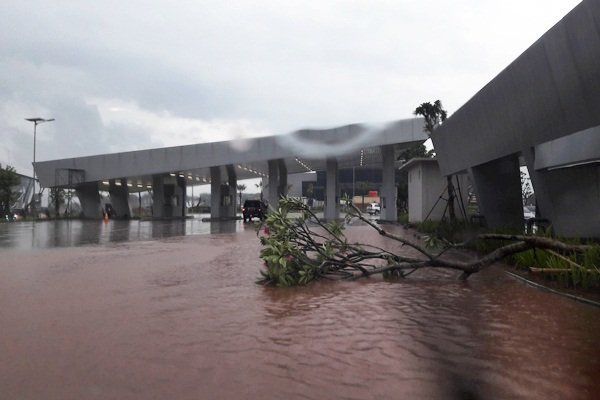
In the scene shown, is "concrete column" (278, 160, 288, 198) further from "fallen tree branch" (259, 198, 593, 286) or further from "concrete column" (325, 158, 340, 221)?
"fallen tree branch" (259, 198, 593, 286)

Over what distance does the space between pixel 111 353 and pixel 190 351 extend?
30.4 inches

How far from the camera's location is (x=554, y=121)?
11.1 meters

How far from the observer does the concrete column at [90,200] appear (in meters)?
49.7

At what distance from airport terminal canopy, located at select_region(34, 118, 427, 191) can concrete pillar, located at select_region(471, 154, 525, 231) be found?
17644 millimetres

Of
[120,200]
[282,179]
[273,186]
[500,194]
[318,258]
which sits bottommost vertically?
[318,258]

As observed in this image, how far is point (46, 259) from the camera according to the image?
13.6 metres

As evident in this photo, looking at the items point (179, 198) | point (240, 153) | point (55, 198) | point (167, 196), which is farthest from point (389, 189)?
point (55, 198)

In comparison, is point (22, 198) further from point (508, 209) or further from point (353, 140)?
point (508, 209)

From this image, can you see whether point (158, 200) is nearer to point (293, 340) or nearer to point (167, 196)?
point (167, 196)

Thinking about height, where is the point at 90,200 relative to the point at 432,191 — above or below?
above

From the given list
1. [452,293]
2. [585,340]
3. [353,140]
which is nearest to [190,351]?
[585,340]

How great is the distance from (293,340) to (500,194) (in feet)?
45.0

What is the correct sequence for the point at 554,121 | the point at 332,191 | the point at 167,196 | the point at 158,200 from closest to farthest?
the point at 554,121, the point at 332,191, the point at 158,200, the point at 167,196

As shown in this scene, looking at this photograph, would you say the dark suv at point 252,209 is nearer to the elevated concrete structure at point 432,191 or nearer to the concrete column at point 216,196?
the concrete column at point 216,196
